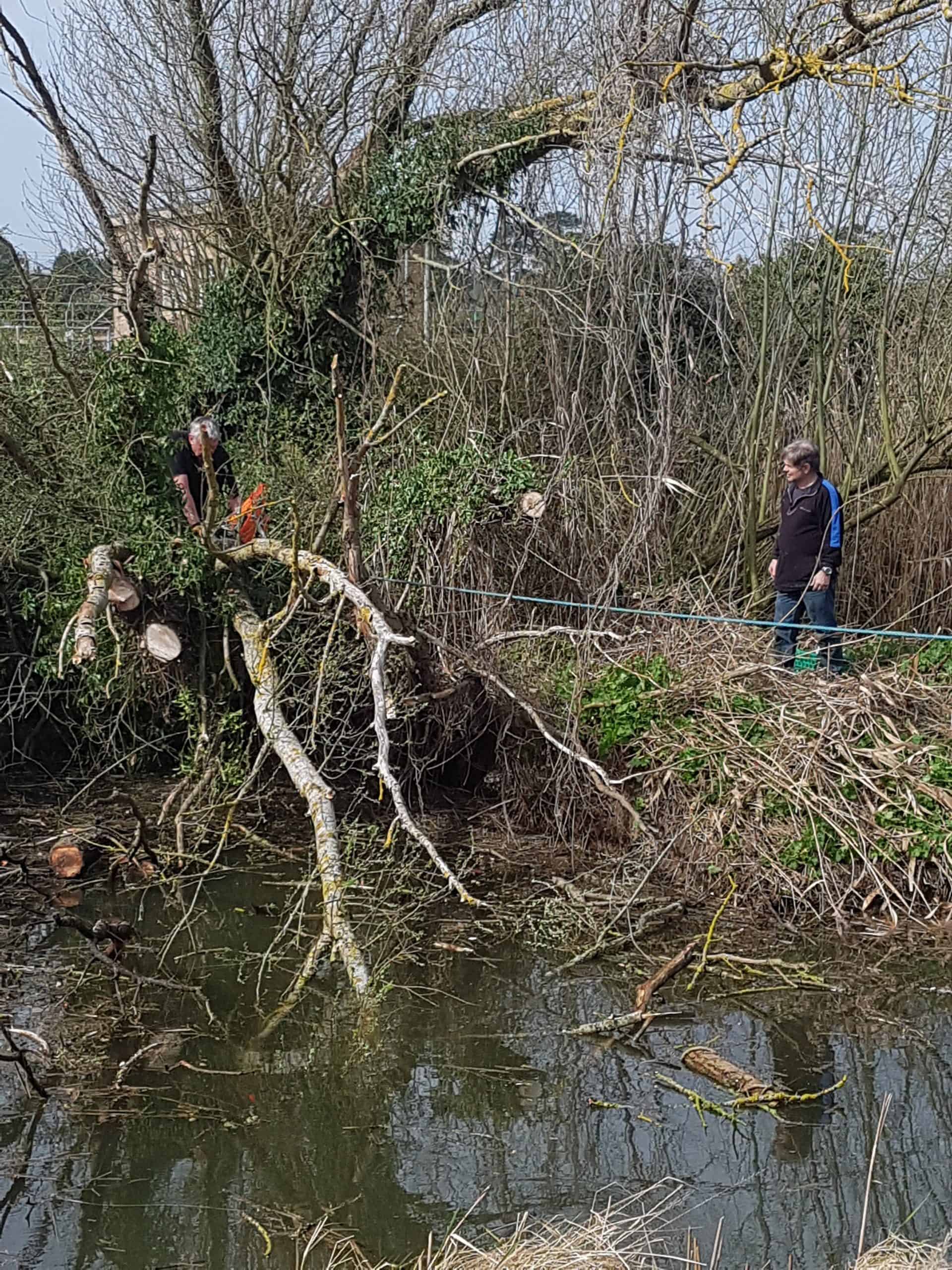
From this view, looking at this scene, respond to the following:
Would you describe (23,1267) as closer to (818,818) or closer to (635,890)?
(635,890)

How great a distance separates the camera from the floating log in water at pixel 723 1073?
4668 millimetres

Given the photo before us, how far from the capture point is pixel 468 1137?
14.6 ft

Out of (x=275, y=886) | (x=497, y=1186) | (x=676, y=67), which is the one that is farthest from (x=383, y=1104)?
(x=676, y=67)

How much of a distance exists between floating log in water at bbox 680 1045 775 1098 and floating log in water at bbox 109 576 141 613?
13.7 ft

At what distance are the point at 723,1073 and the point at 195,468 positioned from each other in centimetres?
519

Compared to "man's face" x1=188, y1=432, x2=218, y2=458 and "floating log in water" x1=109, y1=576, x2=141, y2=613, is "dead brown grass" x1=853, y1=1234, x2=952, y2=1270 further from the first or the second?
"man's face" x1=188, y1=432, x2=218, y2=458

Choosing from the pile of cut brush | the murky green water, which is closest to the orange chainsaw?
the pile of cut brush

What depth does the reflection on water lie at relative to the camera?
12.8 feet

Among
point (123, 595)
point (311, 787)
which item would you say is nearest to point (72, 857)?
point (123, 595)

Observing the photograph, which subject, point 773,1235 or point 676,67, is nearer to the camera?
point 773,1235

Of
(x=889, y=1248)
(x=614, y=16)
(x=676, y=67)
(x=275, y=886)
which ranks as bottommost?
(x=275, y=886)

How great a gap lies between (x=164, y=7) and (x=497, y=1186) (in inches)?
422

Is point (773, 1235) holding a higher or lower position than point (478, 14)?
lower

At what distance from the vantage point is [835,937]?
630 centimetres
